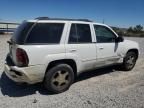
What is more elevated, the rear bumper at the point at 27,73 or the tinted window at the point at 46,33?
the tinted window at the point at 46,33

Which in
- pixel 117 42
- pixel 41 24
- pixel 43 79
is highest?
pixel 41 24

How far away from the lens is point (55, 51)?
16.7 feet

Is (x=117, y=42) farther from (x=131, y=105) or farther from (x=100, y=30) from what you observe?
(x=131, y=105)

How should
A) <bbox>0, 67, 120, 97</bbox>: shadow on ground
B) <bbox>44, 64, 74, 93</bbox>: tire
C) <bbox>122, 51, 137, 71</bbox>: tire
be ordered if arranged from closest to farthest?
<bbox>44, 64, 74, 93</bbox>: tire → <bbox>0, 67, 120, 97</bbox>: shadow on ground → <bbox>122, 51, 137, 71</bbox>: tire

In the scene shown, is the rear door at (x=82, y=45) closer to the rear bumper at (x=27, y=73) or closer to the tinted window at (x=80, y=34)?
the tinted window at (x=80, y=34)

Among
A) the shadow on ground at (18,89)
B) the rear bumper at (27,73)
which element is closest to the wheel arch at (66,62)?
the rear bumper at (27,73)

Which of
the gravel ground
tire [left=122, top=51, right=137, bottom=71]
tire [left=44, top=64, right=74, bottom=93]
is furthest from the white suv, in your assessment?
tire [left=122, top=51, right=137, bottom=71]

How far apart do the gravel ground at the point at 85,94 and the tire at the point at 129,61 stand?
70cm

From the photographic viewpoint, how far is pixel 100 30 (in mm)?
6371

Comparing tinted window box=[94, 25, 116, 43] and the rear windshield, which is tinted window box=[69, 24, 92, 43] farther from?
the rear windshield

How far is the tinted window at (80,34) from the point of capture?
553cm

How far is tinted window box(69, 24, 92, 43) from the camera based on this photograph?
5.53m

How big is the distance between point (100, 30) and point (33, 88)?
2634mm

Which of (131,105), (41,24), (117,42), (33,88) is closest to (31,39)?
(41,24)
